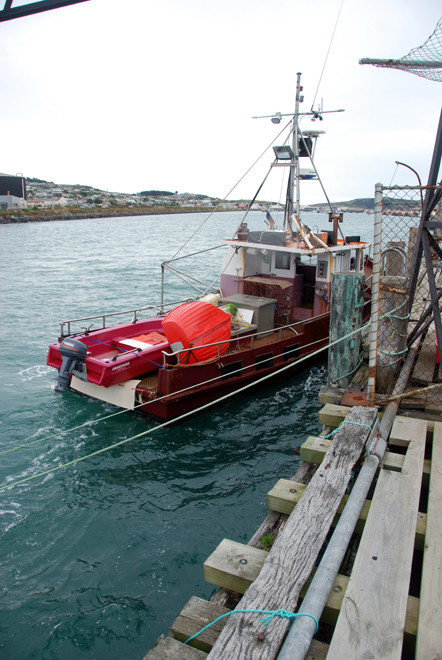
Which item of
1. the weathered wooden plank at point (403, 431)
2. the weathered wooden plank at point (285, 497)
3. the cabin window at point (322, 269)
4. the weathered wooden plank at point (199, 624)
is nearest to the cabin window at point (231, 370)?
the cabin window at point (322, 269)

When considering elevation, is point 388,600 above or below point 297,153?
below

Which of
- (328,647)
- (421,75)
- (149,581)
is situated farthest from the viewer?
(421,75)

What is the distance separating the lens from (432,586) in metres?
3.18

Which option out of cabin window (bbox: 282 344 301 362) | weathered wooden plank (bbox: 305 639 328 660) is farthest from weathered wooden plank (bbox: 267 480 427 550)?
cabin window (bbox: 282 344 301 362)

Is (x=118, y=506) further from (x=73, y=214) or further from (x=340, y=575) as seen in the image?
(x=73, y=214)

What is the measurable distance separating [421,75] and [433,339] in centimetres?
418

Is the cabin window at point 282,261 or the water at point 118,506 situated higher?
the cabin window at point 282,261


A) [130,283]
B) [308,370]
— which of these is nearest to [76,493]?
[308,370]

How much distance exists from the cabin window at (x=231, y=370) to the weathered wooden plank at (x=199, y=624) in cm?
746

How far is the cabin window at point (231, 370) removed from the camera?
36.0 feet

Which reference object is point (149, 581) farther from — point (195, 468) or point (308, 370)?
point (308, 370)

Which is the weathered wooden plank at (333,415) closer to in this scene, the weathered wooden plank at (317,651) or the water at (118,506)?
the water at (118,506)

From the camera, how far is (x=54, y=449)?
947cm

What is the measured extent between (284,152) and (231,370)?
22.5 feet
